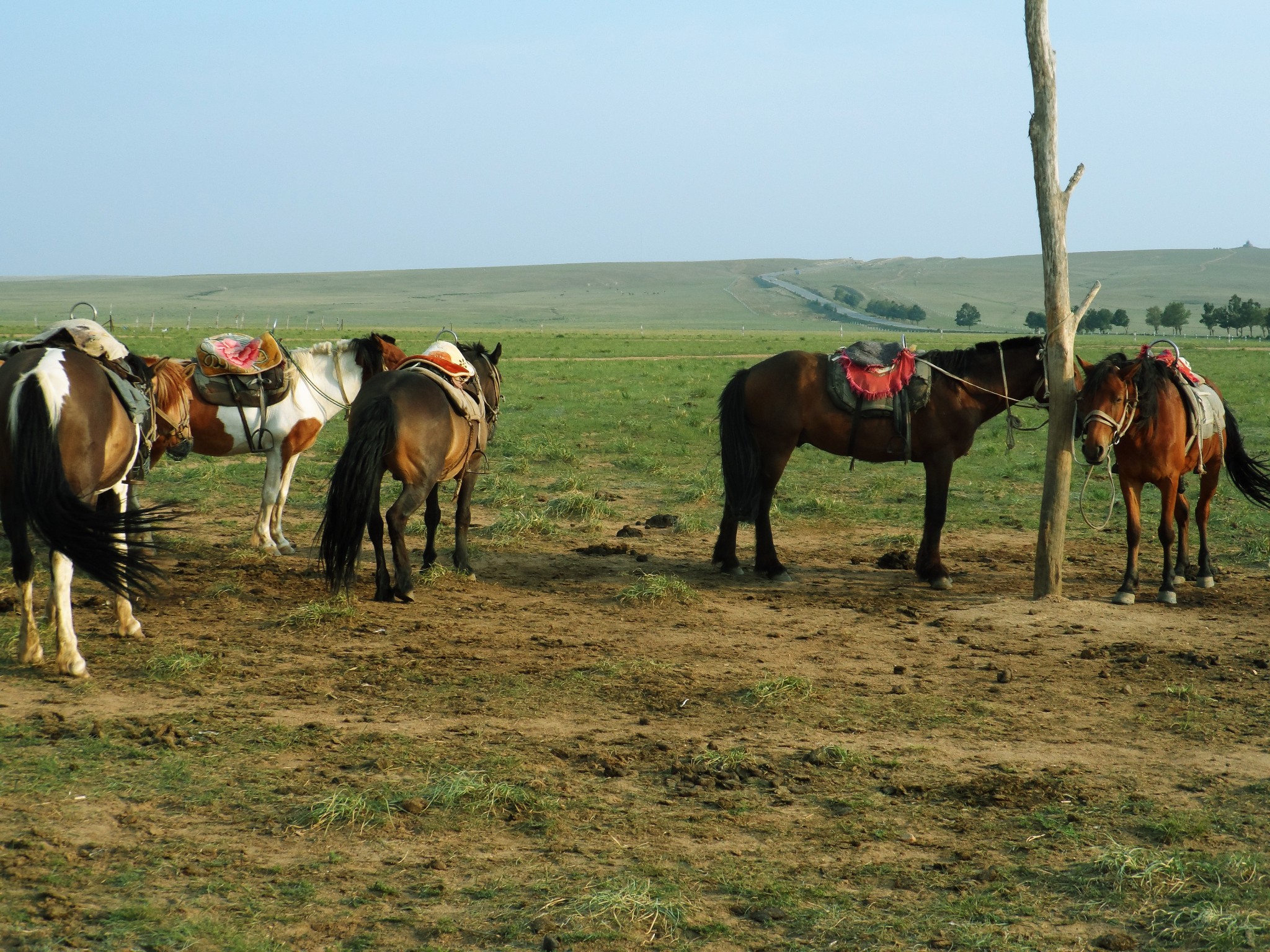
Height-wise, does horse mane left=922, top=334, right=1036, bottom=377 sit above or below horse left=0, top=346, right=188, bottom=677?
above

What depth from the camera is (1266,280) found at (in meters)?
136

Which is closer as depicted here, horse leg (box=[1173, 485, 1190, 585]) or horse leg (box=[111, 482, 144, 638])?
horse leg (box=[111, 482, 144, 638])

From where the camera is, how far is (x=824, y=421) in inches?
369

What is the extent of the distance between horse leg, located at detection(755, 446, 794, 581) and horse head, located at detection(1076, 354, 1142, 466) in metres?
2.38

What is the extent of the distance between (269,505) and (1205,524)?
8.17m

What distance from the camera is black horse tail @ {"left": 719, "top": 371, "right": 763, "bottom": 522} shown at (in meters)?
9.29

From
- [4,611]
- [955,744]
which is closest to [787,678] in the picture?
[955,744]

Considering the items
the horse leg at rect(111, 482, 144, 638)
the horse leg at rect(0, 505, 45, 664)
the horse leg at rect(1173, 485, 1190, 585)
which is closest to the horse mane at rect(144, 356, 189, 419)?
the horse leg at rect(111, 482, 144, 638)

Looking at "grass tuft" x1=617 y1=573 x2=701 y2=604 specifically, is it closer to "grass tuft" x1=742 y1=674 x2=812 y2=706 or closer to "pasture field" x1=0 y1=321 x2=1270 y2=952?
"pasture field" x1=0 y1=321 x2=1270 y2=952

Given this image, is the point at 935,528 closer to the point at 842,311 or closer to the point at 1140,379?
the point at 1140,379

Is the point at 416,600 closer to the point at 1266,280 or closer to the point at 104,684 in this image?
the point at 104,684

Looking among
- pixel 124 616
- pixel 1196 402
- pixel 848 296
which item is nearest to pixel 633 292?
pixel 848 296

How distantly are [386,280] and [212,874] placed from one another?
158 meters

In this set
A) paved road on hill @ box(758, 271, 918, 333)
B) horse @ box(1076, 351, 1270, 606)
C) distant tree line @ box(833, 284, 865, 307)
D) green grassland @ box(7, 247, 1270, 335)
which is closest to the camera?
horse @ box(1076, 351, 1270, 606)
